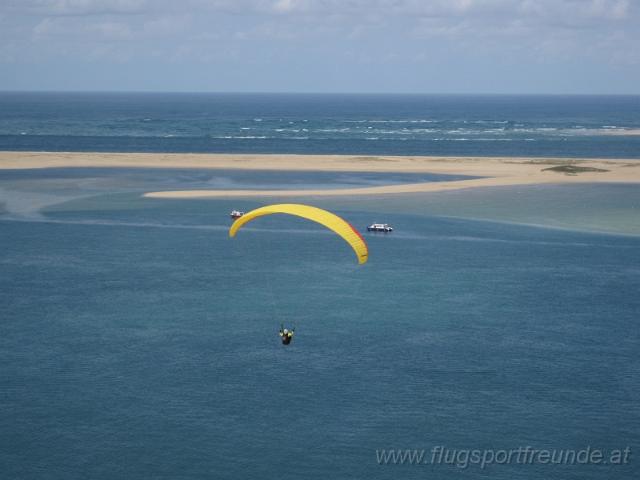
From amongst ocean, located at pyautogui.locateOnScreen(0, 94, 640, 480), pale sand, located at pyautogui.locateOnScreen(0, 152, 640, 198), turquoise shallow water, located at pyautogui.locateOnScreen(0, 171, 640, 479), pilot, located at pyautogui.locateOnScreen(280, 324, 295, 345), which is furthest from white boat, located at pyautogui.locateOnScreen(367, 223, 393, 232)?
pilot, located at pyautogui.locateOnScreen(280, 324, 295, 345)

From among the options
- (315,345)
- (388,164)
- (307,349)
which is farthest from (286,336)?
(388,164)

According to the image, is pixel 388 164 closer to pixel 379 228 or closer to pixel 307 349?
pixel 379 228

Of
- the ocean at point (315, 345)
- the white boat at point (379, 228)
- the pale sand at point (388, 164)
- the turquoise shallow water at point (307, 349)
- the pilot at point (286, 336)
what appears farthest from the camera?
the pale sand at point (388, 164)

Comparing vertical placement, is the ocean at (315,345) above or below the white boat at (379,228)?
below

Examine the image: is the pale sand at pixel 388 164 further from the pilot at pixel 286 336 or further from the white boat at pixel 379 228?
the pilot at pixel 286 336

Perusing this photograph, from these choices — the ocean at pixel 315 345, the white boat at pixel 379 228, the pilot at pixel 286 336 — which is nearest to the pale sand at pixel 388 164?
the ocean at pixel 315 345
